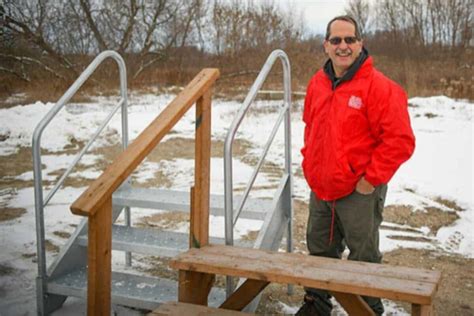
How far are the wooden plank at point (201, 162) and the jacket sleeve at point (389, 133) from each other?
79cm

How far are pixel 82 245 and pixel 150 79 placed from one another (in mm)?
15432

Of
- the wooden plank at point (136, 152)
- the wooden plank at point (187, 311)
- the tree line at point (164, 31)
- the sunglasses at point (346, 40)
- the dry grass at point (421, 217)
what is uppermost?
the tree line at point (164, 31)

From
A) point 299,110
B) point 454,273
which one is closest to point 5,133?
point 299,110

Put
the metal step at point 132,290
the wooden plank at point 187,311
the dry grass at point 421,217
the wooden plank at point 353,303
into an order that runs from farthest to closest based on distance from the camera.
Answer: the dry grass at point 421,217 → the metal step at point 132,290 → the wooden plank at point 353,303 → the wooden plank at point 187,311

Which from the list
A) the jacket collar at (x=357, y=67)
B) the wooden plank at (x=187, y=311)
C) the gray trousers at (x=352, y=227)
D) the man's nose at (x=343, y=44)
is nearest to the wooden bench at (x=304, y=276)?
the wooden plank at (x=187, y=311)

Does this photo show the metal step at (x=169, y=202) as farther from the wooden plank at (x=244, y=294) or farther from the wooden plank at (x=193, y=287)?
the wooden plank at (x=193, y=287)

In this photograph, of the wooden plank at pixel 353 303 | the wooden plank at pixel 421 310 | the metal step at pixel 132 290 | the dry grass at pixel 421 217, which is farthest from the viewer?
the dry grass at pixel 421 217

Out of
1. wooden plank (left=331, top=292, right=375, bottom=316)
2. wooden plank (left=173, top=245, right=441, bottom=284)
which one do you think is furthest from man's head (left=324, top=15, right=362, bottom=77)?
wooden plank (left=331, top=292, right=375, bottom=316)

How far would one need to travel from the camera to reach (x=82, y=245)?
10.7ft

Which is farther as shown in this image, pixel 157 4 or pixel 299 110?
pixel 157 4

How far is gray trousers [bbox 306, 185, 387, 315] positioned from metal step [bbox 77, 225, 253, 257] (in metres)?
0.56

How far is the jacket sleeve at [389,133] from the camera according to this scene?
2459mm

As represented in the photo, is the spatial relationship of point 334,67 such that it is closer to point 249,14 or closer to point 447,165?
point 447,165

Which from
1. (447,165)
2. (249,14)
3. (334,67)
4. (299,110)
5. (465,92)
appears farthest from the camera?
(249,14)
